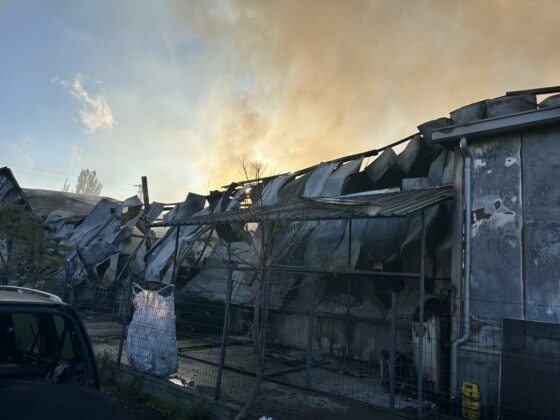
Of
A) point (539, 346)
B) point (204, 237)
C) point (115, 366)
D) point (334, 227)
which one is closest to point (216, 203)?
point (204, 237)

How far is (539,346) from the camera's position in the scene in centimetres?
483

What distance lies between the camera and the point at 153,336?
6598 millimetres

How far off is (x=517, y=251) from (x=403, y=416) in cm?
307

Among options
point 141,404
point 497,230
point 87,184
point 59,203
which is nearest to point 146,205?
point 141,404

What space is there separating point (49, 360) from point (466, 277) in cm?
591

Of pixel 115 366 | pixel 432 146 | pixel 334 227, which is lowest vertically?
pixel 115 366

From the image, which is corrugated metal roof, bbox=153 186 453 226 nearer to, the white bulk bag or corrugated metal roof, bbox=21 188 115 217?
the white bulk bag

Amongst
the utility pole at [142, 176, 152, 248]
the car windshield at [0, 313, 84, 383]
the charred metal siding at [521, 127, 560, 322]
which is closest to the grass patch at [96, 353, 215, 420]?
the car windshield at [0, 313, 84, 383]

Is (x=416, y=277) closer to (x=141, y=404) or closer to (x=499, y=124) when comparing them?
(x=499, y=124)

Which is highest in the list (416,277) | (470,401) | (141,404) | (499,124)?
(499,124)

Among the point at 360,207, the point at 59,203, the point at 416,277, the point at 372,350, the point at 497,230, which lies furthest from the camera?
the point at 59,203

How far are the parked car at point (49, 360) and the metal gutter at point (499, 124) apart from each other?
6386mm

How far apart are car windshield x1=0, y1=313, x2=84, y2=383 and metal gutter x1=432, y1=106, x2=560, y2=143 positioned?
6452mm

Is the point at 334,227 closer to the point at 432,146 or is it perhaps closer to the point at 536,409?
the point at 432,146
